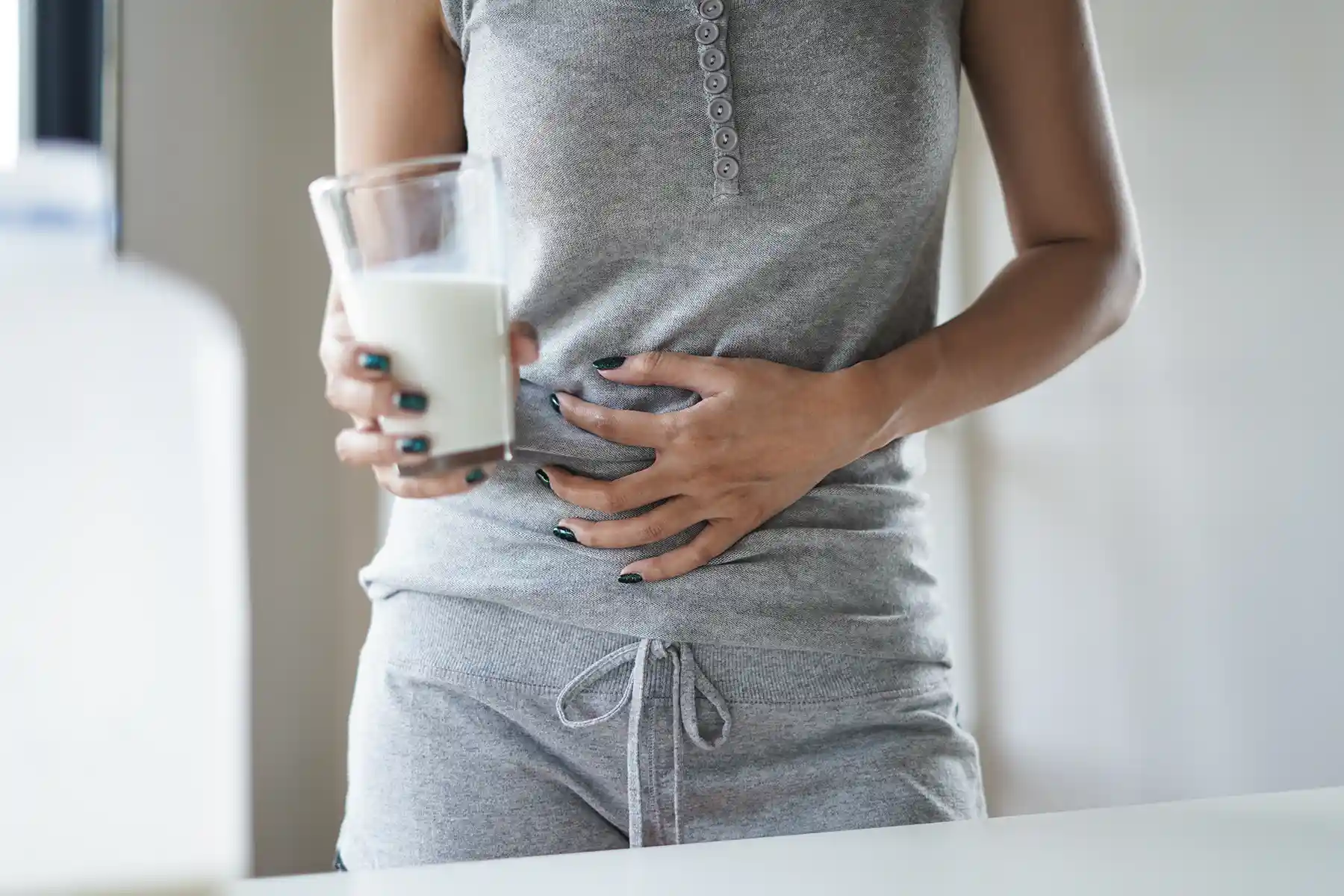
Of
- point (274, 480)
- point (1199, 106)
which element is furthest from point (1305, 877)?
point (274, 480)

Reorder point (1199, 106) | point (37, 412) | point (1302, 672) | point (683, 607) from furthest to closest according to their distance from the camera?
point (1199, 106) → point (1302, 672) → point (683, 607) → point (37, 412)

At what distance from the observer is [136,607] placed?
277mm

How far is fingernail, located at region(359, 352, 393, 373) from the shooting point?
51 cm

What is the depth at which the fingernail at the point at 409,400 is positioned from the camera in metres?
0.51

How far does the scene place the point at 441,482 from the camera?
0.56 m

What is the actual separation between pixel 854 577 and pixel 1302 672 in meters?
1.50

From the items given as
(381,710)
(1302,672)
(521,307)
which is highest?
(521,307)

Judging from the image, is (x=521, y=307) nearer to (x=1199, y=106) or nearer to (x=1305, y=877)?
(x=1305, y=877)

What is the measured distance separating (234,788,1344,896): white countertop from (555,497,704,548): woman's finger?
0.26 metres

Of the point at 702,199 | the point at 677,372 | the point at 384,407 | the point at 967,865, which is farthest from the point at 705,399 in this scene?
the point at 967,865

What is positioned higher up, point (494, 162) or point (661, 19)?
point (661, 19)

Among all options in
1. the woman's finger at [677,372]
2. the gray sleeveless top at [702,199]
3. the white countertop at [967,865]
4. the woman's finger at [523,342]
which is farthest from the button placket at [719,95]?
the white countertop at [967,865]

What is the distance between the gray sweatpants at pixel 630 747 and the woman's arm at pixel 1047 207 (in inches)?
7.1

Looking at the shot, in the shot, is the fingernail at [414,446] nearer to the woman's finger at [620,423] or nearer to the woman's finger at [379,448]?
the woman's finger at [379,448]
